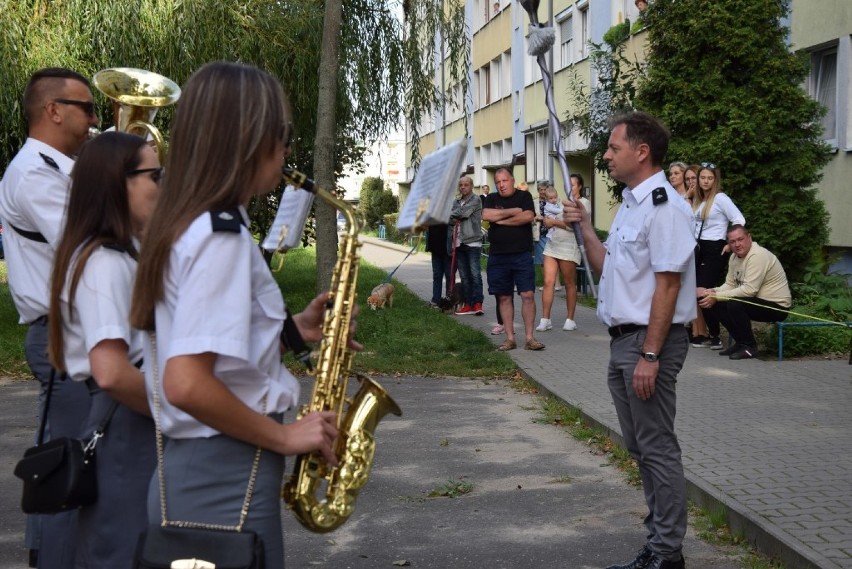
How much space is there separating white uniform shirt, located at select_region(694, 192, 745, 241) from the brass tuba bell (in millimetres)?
7638

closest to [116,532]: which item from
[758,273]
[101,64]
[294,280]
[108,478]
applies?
[108,478]

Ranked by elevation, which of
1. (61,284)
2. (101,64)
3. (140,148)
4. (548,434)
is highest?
(101,64)

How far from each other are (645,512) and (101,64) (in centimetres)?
1000

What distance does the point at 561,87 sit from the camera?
104 ft

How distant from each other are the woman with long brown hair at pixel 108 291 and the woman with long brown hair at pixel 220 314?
2.12ft

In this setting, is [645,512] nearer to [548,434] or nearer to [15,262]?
[548,434]

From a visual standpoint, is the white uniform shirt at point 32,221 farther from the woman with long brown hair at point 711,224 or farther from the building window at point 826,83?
the building window at point 826,83

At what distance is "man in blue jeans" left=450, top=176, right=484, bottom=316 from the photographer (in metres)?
15.6

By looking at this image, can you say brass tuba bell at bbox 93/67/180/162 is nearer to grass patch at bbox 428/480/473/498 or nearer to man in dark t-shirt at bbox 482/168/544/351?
grass patch at bbox 428/480/473/498

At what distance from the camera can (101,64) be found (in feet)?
44.6

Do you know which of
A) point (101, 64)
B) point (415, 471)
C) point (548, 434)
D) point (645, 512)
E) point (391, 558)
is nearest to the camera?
point (391, 558)

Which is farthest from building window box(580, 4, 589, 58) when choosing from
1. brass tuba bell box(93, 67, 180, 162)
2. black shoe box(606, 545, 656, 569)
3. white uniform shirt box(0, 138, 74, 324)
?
white uniform shirt box(0, 138, 74, 324)

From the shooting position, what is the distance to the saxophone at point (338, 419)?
2885mm

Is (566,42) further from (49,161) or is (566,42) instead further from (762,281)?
(49,161)
